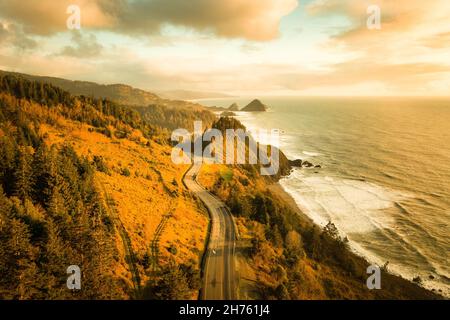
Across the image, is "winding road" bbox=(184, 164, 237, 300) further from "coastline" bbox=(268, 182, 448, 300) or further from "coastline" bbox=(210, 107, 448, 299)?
"coastline" bbox=(268, 182, 448, 300)

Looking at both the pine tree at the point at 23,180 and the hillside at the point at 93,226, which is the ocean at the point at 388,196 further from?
the pine tree at the point at 23,180

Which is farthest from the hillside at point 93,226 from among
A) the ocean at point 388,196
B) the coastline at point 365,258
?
the ocean at point 388,196

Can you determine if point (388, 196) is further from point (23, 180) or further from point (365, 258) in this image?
point (23, 180)

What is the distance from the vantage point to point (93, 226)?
90.8 ft

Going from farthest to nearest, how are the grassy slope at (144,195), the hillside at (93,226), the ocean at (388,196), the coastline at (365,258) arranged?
the ocean at (388,196) → the coastline at (365,258) → the grassy slope at (144,195) → the hillside at (93,226)

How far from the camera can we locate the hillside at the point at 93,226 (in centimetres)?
2039

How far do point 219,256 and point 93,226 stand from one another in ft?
58.0

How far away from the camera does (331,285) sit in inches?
1547

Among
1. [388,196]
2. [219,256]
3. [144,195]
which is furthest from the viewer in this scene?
[388,196]

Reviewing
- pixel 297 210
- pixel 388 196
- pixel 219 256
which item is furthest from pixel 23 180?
pixel 388 196

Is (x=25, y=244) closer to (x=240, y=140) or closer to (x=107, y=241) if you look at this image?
(x=107, y=241)

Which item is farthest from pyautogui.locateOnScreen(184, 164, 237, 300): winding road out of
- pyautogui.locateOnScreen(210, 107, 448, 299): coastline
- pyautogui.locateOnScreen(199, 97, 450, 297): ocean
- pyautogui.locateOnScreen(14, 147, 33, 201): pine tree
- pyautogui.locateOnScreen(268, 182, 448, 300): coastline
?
pyautogui.locateOnScreen(199, 97, 450, 297): ocean

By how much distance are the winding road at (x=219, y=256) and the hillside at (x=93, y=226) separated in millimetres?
1666

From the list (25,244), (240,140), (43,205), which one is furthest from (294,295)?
(240,140)
